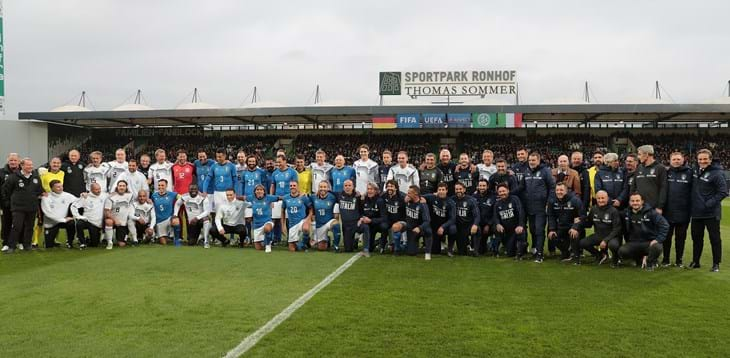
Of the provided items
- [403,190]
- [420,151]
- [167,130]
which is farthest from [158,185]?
[167,130]

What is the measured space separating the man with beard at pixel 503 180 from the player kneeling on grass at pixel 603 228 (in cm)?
126

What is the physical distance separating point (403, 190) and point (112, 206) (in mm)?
5374

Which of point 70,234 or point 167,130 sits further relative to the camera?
point 167,130

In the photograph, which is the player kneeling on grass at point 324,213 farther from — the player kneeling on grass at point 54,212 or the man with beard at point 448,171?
the player kneeling on grass at point 54,212

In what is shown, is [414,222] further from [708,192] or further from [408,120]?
[408,120]

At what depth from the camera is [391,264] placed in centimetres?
807

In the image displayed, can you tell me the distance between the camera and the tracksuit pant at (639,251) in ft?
25.3

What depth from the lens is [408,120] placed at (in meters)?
35.2

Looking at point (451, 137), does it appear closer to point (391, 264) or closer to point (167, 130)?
point (167, 130)

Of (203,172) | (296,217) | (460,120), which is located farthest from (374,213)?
(460,120)

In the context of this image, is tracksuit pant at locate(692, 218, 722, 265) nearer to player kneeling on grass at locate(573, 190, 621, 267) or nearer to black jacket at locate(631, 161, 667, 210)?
black jacket at locate(631, 161, 667, 210)

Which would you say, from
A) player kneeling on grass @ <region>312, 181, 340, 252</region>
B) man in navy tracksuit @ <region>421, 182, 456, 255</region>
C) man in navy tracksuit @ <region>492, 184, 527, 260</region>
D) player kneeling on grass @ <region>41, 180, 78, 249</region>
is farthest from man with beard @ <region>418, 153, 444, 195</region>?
player kneeling on grass @ <region>41, 180, 78, 249</region>

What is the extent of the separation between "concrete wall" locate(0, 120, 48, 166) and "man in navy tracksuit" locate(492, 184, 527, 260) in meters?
37.2

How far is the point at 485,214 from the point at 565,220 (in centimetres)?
130
